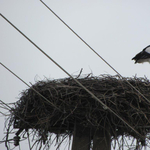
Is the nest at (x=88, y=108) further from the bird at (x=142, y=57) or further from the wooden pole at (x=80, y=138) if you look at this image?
the bird at (x=142, y=57)

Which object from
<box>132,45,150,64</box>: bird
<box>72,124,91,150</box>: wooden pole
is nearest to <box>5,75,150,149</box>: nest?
<box>72,124,91,150</box>: wooden pole

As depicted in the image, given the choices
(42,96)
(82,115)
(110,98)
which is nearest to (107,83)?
(110,98)

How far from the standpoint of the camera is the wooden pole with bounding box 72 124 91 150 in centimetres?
293

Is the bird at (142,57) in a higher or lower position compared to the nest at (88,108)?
higher

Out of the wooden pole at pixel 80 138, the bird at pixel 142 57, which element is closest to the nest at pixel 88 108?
the wooden pole at pixel 80 138

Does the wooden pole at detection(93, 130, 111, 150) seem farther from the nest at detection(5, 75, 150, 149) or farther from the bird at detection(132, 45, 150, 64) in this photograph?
the bird at detection(132, 45, 150, 64)

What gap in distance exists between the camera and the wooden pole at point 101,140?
9.56 feet

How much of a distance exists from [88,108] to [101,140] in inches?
15.0

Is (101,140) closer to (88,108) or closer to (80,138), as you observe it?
(80,138)

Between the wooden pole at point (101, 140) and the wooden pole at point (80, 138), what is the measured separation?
0.08 meters

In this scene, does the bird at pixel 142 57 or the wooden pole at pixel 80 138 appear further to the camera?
the bird at pixel 142 57

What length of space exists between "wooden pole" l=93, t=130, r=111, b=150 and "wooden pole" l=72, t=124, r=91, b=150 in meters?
0.08

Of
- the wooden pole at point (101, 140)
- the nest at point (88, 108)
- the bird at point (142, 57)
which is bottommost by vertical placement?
the wooden pole at point (101, 140)

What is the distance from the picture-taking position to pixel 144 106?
114 inches
